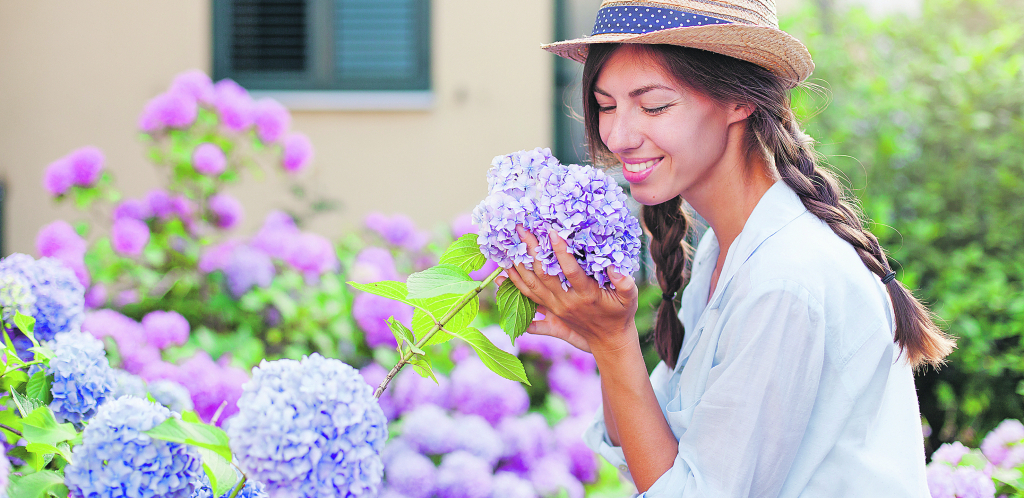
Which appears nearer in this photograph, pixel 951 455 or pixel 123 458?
pixel 123 458

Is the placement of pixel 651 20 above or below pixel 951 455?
above

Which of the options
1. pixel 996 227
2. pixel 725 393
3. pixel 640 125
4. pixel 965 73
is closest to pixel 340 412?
pixel 725 393

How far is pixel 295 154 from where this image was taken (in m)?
3.24

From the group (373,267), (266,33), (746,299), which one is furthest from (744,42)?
(266,33)

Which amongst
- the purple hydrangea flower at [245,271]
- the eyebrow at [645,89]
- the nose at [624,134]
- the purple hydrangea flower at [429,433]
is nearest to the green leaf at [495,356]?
the nose at [624,134]

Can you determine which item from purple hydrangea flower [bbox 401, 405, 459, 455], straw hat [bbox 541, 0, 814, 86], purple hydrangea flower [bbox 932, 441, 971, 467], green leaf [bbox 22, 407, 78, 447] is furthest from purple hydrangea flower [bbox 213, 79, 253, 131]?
purple hydrangea flower [bbox 932, 441, 971, 467]

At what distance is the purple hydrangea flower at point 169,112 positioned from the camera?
9.73ft

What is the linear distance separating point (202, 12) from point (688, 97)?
14.7 ft

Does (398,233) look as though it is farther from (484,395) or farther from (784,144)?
(784,144)

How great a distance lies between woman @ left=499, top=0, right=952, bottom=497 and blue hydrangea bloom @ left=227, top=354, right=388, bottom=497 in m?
0.48

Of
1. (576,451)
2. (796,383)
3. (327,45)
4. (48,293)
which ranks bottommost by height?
(576,451)

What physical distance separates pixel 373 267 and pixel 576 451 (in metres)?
1.06

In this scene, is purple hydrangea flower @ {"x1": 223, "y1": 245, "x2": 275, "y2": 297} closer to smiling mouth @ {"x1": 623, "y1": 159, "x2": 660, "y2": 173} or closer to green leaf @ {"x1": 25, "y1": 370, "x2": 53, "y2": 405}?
green leaf @ {"x1": 25, "y1": 370, "x2": 53, "y2": 405}

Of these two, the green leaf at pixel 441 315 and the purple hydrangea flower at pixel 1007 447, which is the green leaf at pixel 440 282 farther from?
the purple hydrangea flower at pixel 1007 447
